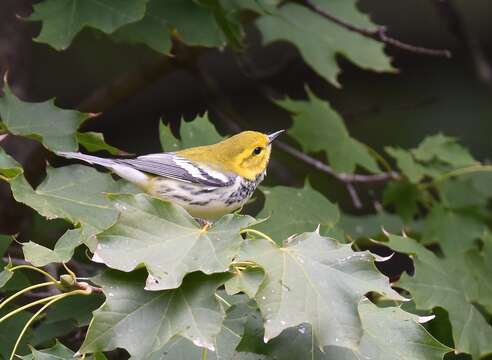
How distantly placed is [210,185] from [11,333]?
0.95 meters

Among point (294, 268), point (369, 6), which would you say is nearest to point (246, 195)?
point (294, 268)

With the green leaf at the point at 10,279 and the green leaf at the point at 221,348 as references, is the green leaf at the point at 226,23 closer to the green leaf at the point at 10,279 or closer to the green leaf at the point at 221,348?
the green leaf at the point at 10,279

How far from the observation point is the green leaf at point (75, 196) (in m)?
2.31

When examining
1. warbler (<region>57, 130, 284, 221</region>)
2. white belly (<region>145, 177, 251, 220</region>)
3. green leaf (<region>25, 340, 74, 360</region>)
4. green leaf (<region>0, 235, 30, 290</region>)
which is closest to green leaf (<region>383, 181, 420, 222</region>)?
warbler (<region>57, 130, 284, 221</region>)

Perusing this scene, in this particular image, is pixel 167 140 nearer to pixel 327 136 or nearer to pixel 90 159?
pixel 90 159

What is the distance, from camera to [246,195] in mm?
3158

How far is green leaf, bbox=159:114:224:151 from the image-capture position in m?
3.09

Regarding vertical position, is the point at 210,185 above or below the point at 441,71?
above

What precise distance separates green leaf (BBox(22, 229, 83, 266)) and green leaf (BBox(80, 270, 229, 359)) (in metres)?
0.22

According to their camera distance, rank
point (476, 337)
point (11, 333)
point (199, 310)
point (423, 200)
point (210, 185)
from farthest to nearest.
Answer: point (423, 200)
point (210, 185)
point (476, 337)
point (11, 333)
point (199, 310)

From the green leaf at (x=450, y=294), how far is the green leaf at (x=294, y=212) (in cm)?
27

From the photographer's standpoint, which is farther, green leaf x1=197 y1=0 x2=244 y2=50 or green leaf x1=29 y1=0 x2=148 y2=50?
green leaf x1=197 y1=0 x2=244 y2=50

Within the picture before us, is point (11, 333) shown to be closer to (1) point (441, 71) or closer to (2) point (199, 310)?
(2) point (199, 310)

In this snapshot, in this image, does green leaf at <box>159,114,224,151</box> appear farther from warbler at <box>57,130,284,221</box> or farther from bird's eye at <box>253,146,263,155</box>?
bird's eye at <box>253,146,263,155</box>
